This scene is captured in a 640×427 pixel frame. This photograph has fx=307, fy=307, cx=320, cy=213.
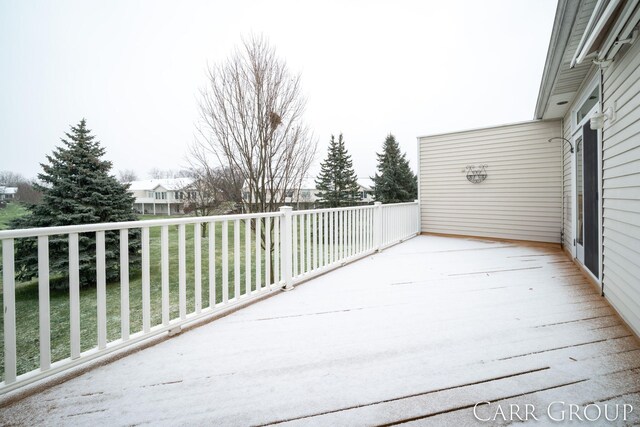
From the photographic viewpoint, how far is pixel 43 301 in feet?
4.86

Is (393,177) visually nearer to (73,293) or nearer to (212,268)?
(212,268)

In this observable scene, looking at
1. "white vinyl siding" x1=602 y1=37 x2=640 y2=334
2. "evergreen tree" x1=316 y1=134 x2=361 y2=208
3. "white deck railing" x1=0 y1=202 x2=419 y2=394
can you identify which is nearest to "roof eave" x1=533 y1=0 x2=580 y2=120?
"white vinyl siding" x1=602 y1=37 x2=640 y2=334

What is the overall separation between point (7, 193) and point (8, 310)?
459 cm

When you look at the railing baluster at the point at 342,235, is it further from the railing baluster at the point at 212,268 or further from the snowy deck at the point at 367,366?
Answer: the railing baluster at the point at 212,268

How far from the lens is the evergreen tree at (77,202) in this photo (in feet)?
19.5

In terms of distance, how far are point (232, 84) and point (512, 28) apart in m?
8.85

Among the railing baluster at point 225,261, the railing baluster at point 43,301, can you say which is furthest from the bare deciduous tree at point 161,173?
the railing baluster at point 43,301

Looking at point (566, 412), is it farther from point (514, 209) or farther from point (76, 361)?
point (514, 209)

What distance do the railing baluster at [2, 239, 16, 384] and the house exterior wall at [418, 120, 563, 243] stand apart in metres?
7.24

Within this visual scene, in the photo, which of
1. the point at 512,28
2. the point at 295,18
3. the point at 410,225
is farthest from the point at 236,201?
the point at 512,28

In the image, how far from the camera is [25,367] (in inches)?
135

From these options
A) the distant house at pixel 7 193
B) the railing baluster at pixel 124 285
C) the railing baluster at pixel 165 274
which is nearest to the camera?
the railing baluster at pixel 124 285

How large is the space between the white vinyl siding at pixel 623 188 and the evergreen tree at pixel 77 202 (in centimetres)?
730

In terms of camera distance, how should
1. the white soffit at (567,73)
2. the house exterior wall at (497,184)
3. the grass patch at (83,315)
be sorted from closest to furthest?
the white soffit at (567,73) < the grass patch at (83,315) < the house exterior wall at (497,184)
